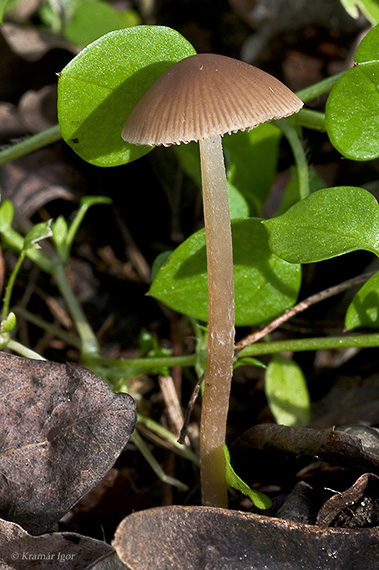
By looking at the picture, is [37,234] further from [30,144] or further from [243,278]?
[243,278]

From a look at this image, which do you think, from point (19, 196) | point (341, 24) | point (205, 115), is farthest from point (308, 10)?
point (205, 115)

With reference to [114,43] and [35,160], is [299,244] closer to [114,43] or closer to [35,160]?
[114,43]

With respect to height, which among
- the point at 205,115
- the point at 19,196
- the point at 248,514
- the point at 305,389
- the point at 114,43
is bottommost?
the point at 305,389

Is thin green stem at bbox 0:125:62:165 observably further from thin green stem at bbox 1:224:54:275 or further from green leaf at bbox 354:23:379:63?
green leaf at bbox 354:23:379:63

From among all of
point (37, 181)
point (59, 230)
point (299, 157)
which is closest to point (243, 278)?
point (299, 157)

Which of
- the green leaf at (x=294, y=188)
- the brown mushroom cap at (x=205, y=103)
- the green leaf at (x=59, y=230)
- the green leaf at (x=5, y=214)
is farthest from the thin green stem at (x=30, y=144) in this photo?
the green leaf at (x=294, y=188)

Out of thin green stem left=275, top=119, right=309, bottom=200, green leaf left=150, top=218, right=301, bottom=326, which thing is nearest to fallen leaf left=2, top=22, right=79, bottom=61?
thin green stem left=275, top=119, right=309, bottom=200

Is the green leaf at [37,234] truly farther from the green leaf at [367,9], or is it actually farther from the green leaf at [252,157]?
the green leaf at [367,9]
